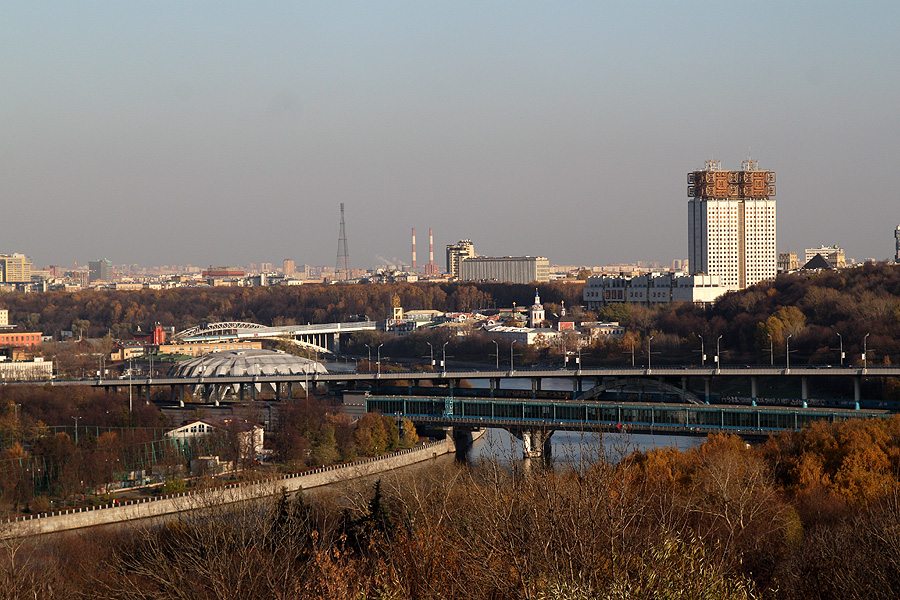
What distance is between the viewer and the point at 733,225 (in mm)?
86500

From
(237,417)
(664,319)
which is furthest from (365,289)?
(237,417)

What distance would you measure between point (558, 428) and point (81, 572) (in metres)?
19.5

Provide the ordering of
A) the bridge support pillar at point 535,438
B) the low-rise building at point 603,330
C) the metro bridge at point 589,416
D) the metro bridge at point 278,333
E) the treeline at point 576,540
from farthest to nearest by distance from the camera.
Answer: the metro bridge at point 278,333 < the low-rise building at point 603,330 < the bridge support pillar at point 535,438 < the metro bridge at point 589,416 < the treeline at point 576,540

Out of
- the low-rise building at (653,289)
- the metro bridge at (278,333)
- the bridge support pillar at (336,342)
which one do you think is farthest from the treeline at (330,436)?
the bridge support pillar at (336,342)

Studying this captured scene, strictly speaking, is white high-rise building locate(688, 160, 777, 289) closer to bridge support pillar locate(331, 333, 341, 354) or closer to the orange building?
bridge support pillar locate(331, 333, 341, 354)

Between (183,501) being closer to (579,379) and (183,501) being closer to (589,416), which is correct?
(589,416)

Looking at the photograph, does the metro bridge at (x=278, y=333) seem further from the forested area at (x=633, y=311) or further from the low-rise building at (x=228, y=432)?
the low-rise building at (x=228, y=432)

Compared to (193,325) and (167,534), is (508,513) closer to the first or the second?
(167,534)

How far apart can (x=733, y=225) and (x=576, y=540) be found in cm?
8076

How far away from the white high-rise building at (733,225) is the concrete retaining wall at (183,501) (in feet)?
191

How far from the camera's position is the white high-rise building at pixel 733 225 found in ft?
282

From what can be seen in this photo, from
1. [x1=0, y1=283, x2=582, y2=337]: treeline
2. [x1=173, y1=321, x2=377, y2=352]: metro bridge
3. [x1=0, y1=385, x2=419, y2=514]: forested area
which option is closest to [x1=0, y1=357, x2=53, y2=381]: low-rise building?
[x1=0, y1=385, x2=419, y2=514]: forested area

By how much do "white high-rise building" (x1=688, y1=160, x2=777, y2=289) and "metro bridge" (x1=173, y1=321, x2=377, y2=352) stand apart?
2331cm

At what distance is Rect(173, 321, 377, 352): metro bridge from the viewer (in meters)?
74.7
